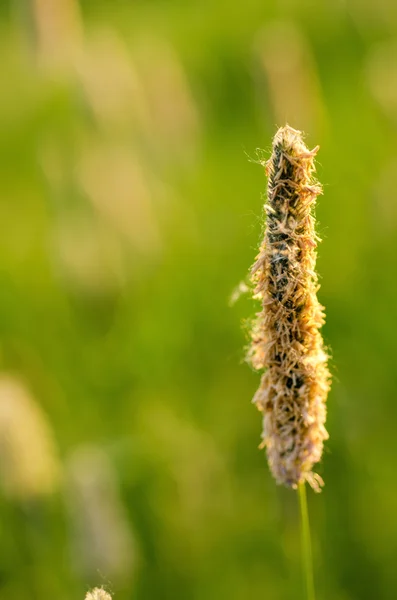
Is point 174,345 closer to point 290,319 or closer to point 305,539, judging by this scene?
point 305,539

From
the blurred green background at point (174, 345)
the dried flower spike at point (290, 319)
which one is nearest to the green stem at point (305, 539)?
the dried flower spike at point (290, 319)

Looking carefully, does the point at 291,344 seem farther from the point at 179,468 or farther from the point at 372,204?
the point at 372,204

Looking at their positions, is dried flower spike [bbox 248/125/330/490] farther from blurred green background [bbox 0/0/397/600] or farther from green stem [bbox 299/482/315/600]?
blurred green background [bbox 0/0/397/600]

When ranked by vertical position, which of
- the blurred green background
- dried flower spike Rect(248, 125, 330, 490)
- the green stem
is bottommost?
the green stem

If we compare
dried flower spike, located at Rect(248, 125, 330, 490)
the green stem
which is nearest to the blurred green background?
dried flower spike, located at Rect(248, 125, 330, 490)

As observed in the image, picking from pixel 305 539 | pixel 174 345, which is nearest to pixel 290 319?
pixel 305 539

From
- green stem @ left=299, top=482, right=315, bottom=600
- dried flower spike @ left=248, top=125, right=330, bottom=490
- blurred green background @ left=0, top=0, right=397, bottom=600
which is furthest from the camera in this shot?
blurred green background @ left=0, top=0, right=397, bottom=600

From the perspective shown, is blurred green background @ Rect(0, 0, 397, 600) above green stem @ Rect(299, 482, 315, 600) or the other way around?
above

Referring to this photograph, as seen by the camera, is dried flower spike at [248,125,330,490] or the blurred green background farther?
the blurred green background
